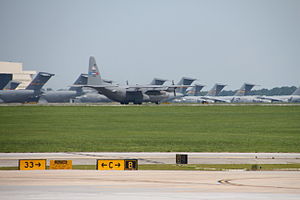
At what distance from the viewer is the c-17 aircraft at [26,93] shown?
526ft

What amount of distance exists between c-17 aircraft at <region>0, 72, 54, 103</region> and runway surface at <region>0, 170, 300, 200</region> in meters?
134

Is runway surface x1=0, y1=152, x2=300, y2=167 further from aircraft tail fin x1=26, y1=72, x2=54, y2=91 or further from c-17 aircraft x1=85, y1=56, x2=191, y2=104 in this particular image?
aircraft tail fin x1=26, y1=72, x2=54, y2=91

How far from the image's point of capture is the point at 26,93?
163 meters

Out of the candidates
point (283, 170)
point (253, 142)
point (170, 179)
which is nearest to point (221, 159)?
point (283, 170)

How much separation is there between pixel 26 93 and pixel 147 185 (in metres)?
143

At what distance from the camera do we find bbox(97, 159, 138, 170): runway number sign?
30703mm

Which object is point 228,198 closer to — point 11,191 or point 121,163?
point 11,191

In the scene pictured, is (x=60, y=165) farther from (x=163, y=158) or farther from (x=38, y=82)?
(x=38, y=82)

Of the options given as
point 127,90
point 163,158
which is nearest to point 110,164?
point 163,158

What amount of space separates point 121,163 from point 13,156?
10.4m

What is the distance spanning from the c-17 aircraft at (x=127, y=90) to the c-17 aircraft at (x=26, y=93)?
2025cm

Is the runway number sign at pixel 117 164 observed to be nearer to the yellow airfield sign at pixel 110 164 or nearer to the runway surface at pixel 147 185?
the yellow airfield sign at pixel 110 164

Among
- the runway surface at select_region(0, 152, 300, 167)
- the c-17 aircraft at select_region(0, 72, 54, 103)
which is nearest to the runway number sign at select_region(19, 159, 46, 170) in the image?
the runway surface at select_region(0, 152, 300, 167)

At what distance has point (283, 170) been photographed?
30.4 m
